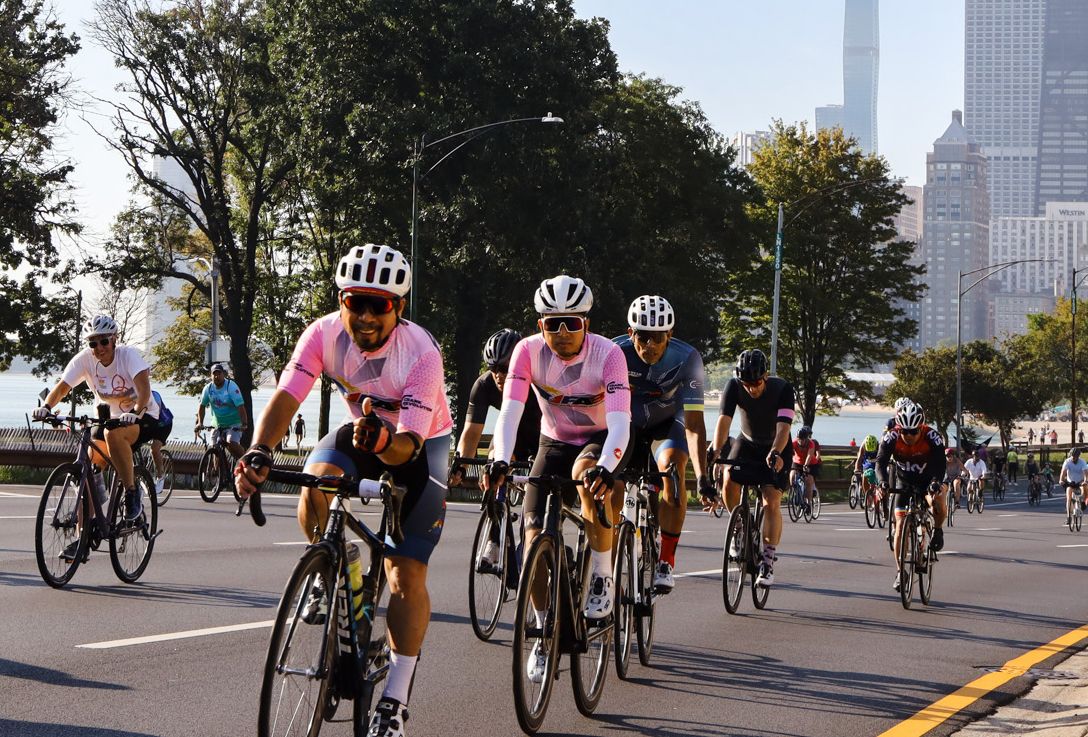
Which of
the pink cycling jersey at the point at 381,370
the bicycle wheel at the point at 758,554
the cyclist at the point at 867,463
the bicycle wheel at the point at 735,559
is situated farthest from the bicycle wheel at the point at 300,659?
the cyclist at the point at 867,463

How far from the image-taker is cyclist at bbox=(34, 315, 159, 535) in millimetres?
10133

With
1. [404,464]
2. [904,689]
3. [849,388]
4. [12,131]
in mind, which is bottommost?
[904,689]

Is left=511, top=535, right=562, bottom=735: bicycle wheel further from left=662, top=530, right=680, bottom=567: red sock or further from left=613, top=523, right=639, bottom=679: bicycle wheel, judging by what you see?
left=662, top=530, right=680, bottom=567: red sock

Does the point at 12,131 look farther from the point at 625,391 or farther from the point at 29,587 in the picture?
the point at 625,391

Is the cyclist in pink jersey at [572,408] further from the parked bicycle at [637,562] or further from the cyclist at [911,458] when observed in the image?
the cyclist at [911,458]

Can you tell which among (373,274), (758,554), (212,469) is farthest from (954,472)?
(373,274)

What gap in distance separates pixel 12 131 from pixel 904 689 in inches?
1565

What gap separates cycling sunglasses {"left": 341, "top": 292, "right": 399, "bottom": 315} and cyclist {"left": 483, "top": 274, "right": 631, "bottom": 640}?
1.17 meters

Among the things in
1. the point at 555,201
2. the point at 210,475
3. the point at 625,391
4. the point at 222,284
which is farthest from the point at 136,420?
the point at 222,284

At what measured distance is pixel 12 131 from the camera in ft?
138

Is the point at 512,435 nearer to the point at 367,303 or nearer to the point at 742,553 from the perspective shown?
the point at 367,303

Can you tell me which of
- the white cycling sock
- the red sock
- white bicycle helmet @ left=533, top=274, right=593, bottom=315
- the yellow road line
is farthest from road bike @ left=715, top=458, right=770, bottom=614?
the white cycling sock

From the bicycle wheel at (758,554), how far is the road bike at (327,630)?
19.9 ft

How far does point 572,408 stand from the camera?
7227 millimetres
